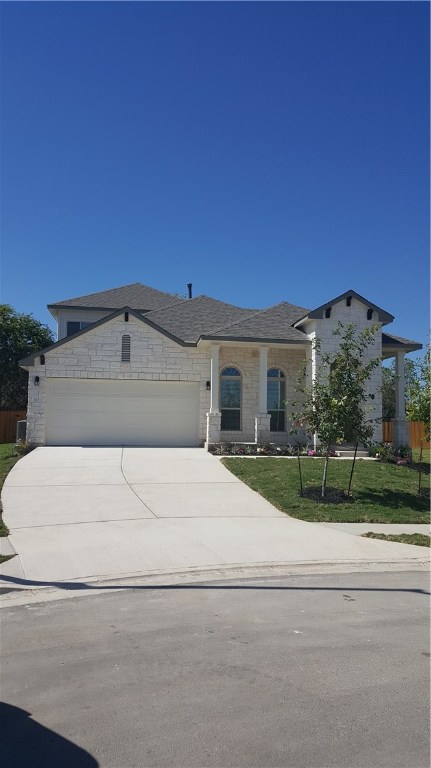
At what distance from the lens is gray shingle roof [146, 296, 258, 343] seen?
22125 mm

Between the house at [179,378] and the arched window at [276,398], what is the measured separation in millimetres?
37

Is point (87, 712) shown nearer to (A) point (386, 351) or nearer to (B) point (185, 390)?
(B) point (185, 390)

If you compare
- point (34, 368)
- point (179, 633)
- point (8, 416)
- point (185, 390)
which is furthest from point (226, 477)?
point (8, 416)

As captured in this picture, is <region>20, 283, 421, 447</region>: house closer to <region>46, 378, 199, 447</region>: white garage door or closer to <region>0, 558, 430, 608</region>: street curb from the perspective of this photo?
<region>46, 378, 199, 447</region>: white garage door

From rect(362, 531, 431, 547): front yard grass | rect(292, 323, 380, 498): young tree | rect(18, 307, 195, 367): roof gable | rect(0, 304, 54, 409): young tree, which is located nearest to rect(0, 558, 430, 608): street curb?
rect(362, 531, 431, 547): front yard grass

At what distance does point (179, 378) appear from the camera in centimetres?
2083

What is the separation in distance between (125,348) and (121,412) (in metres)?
2.24

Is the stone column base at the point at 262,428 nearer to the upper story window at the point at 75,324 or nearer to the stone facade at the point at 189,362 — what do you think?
the stone facade at the point at 189,362

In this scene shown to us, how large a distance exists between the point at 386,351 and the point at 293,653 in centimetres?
1877

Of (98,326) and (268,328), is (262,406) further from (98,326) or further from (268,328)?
(98,326)

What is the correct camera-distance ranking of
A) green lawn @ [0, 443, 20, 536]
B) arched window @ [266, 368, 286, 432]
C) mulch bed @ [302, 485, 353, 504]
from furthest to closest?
arched window @ [266, 368, 286, 432], green lawn @ [0, 443, 20, 536], mulch bed @ [302, 485, 353, 504]

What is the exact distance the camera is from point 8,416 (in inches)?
1032

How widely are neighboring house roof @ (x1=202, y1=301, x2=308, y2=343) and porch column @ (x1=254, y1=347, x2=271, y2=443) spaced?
666 mm

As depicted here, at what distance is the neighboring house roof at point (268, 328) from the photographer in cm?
2008
